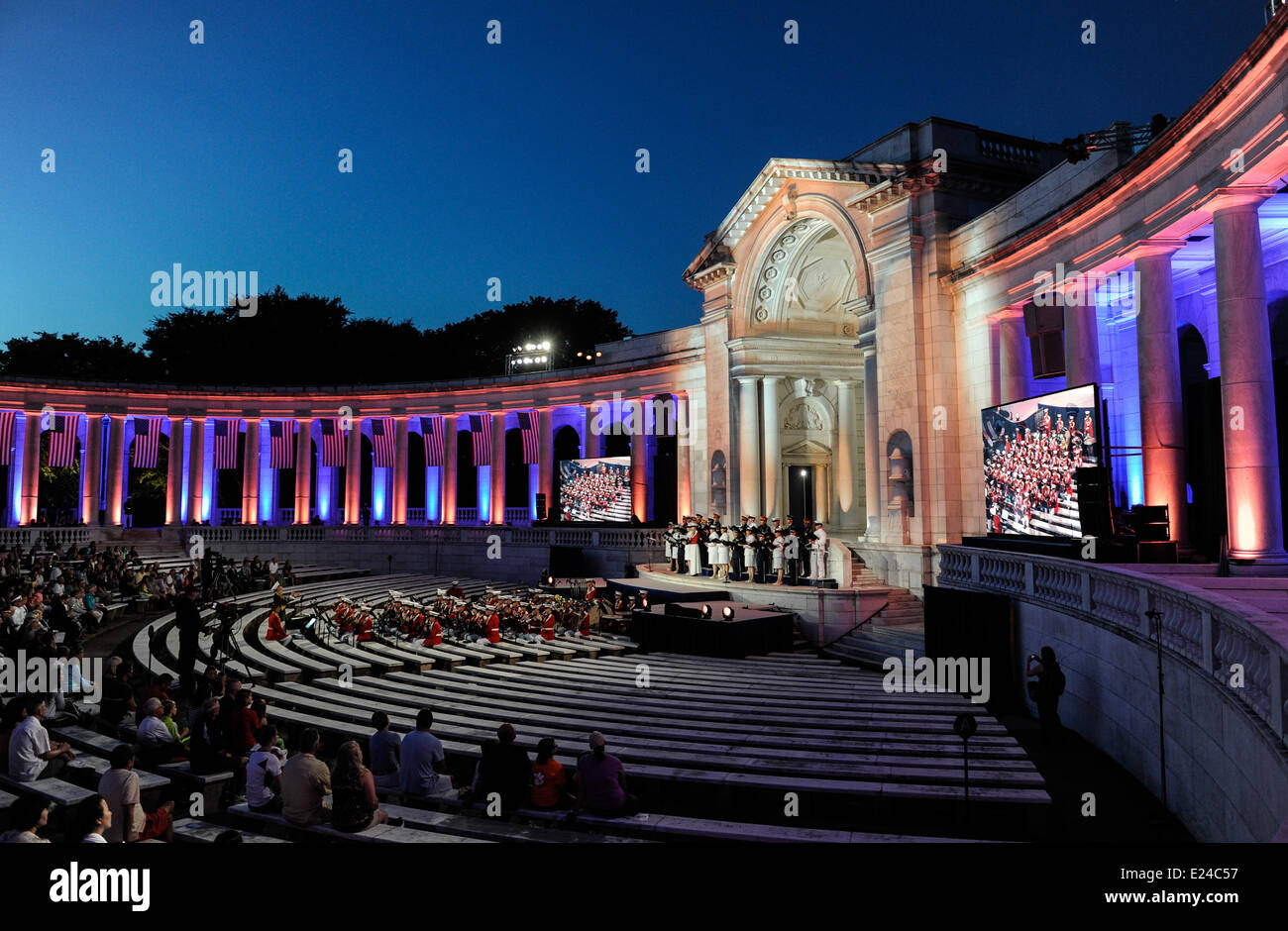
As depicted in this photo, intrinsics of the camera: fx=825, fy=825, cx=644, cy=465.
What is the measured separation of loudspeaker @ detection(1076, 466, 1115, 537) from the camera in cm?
1748

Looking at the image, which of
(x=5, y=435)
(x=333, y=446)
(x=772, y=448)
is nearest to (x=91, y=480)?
(x=5, y=435)

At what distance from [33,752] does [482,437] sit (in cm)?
4028

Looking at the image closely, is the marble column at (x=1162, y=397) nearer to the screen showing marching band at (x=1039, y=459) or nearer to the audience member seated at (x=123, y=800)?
the screen showing marching band at (x=1039, y=459)

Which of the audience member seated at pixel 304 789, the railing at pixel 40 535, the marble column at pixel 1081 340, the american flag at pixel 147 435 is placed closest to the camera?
the audience member seated at pixel 304 789

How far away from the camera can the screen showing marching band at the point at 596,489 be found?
42.8m

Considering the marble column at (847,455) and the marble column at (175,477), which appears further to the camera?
the marble column at (175,477)

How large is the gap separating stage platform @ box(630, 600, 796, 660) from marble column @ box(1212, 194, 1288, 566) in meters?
11.3

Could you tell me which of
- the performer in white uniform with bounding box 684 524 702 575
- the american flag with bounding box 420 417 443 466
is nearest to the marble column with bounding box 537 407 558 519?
the american flag with bounding box 420 417 443 466

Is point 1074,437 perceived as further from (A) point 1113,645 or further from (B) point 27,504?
(B) point 27,504

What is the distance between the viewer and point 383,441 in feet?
169

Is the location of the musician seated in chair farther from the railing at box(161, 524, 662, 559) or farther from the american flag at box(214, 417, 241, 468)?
the american flag at box(214, 417, 241, 468)

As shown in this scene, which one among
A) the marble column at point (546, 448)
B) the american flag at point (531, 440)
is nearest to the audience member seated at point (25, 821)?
the marble column at point (546, 448)

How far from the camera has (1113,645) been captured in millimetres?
12977

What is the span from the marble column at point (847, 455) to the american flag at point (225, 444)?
3525 centimetres
